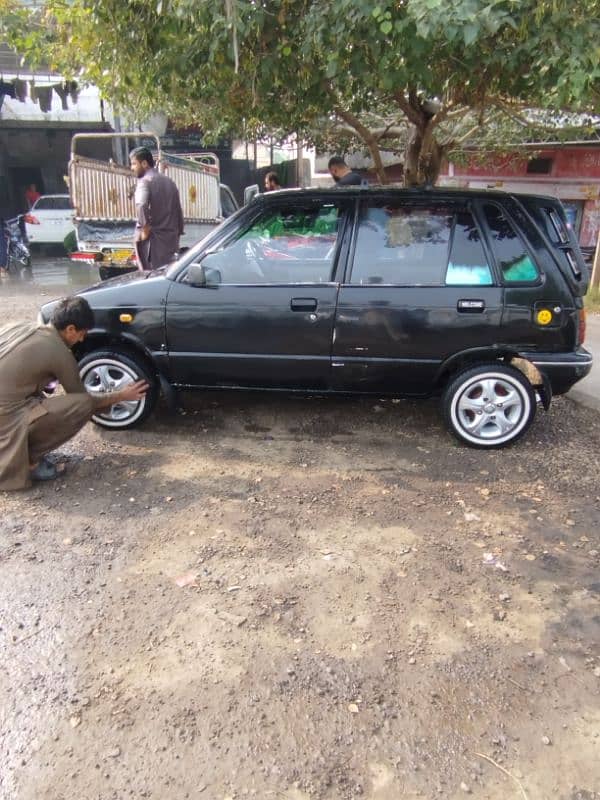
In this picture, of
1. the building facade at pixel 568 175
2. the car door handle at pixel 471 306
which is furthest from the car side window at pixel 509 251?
the building facade at pixel 568 175

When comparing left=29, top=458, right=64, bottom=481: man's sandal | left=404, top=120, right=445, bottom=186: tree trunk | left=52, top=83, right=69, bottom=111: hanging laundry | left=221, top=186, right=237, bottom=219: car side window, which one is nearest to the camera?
left=29, top=458, right=64, bottom=481: man's sandal

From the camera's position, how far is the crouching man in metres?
3.56

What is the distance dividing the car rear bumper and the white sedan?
14770 mm

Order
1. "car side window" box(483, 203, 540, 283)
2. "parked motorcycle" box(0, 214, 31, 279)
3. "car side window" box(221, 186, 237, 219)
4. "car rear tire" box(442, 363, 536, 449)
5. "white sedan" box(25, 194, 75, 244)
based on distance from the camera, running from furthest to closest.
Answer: "white sedan" box(25, 194, 75, 244), "parked motorcycle" box(0, 214, 31, 279), "car side window" box(221, 186, 237, 219), "car rear tire" box(442, 363, 536, 449), "car side window" box(483, 203, 540, 283)

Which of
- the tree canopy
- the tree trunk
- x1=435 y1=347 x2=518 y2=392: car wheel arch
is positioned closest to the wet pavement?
the tree canopy

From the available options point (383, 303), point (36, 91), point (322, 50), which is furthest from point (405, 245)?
point (36, 91)

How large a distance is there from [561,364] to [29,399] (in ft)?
11.3

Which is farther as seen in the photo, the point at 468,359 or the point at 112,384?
the point at 112,384

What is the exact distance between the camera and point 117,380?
14.4ft

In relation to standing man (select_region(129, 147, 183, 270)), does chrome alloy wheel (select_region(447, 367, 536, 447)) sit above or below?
below

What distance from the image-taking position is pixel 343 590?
2.82 metres

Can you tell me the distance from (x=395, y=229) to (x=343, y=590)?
8.18 feet

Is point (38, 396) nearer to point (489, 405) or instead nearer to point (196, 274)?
point (196, 274)

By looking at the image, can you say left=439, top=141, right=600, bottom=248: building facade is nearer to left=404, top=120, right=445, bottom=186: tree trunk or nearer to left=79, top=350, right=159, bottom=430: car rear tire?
left=404, top=120, right=445, bottom=186: tree trunk
